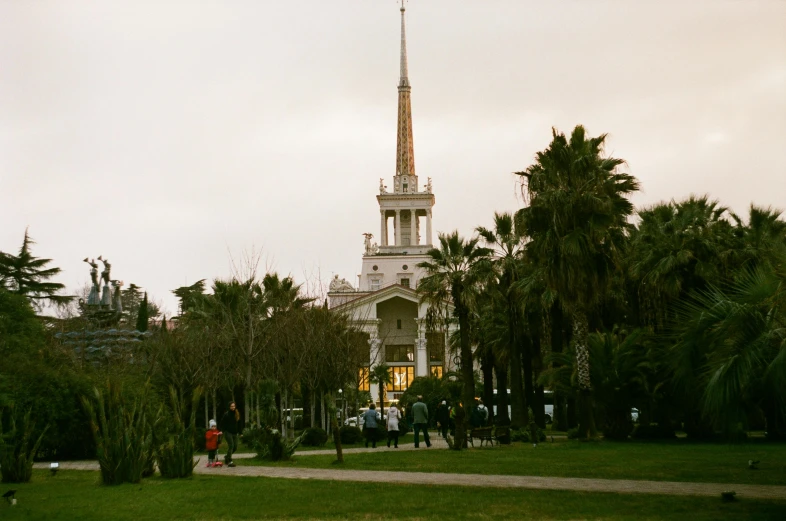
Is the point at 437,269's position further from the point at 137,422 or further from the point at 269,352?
the point at 137,422

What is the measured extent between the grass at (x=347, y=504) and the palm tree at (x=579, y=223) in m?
14.2

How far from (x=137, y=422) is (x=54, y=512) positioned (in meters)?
4.07

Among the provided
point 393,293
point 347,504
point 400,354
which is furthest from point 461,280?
point 400,354

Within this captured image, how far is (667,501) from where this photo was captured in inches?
474

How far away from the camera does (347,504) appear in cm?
1238

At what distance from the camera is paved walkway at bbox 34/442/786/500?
13258mm

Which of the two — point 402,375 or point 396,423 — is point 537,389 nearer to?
point 396,423

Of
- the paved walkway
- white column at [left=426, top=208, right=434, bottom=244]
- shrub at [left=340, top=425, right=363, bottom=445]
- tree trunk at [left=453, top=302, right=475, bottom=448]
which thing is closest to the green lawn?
the paved walkway

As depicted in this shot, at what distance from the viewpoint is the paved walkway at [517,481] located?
43.5ft

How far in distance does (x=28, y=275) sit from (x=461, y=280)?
1050 inches

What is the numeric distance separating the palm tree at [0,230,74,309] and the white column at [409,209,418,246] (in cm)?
5707

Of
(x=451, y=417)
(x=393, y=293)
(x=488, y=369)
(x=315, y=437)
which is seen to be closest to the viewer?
(x=451, y=417)

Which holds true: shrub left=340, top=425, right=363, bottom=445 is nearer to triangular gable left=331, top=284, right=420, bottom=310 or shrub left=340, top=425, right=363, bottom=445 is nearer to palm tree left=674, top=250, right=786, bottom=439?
palm tree left=674, top=250, right=786, bottom=439

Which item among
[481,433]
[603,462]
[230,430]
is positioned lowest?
[603,462]
